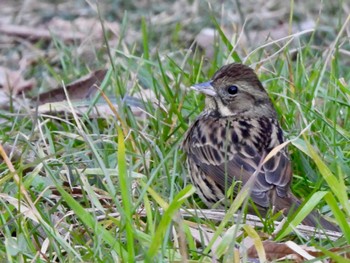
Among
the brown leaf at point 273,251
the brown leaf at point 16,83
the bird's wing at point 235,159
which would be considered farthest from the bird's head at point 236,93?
the brown leaf at point 16,83

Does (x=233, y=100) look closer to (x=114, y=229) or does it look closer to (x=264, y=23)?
(x=114, y=229)

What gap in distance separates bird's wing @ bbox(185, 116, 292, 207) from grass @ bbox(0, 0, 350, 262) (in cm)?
12

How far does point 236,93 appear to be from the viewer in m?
6.27

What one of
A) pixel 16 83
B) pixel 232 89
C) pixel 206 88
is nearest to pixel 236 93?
pixel 232 89

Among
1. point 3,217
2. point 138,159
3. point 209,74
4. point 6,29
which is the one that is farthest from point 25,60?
point 3,217

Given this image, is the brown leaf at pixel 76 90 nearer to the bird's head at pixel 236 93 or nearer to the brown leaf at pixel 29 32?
the bird's head at pixel 236 93

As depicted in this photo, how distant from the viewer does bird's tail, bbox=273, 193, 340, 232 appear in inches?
192

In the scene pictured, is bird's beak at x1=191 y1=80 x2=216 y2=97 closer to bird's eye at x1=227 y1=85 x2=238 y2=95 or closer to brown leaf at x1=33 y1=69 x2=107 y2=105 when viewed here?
bird's eye at x1=227 y1=85 x2=238 y2=95

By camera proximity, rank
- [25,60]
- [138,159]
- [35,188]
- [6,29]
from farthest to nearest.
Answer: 1. [6,29]
2. [25,60]
3. [138,159]
4. [35,188]

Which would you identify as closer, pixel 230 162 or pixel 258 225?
pixel 258 225

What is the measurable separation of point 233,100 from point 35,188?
1.53 metres

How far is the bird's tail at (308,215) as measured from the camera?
4.88 m

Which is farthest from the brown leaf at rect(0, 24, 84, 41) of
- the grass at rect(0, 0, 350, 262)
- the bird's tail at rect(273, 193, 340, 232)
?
the bird's tail at rect(273, 193, 340, 232)

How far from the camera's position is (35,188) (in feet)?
17.4
